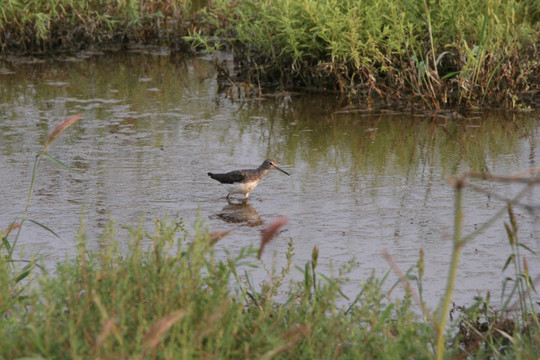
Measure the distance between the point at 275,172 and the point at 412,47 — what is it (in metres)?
2.26

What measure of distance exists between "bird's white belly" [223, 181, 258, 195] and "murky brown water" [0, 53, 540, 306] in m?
0.16

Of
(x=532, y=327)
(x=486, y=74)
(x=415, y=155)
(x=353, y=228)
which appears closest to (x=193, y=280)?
(x=532, y=327)

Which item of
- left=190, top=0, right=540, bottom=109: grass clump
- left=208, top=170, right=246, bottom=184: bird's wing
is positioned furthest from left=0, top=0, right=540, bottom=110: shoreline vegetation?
left=208, top=170, right=246, bottom=184: bird's wing

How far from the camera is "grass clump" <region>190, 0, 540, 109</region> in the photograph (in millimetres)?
9156

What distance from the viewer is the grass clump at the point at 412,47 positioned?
9.16 m

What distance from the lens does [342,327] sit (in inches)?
142

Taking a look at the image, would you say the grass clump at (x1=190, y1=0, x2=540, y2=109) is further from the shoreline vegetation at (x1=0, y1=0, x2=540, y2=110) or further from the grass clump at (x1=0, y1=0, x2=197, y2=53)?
the grass clump at (x1=0, y1=0, x2=197, y2=53)

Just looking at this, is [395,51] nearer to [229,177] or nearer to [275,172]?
[275,172]

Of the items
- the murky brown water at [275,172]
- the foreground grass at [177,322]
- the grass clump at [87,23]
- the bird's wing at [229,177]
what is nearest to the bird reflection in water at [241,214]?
Answer: the murky brown water at [275,172]

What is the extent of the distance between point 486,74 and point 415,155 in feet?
5.69

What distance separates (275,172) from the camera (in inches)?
310

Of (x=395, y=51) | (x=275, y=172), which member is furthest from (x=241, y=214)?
(x=395, y=51)

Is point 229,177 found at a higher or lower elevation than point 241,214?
higher

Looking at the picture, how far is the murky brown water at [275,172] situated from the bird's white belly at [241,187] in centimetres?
16
